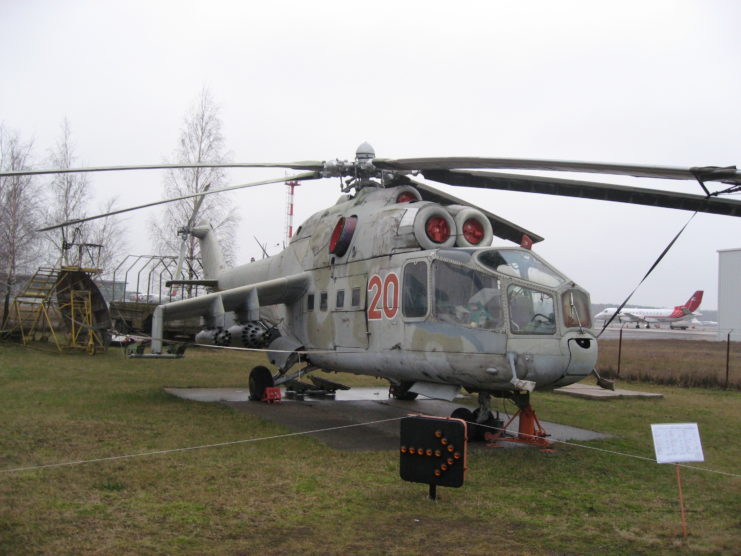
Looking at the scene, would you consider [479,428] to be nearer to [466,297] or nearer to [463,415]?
[463,415]

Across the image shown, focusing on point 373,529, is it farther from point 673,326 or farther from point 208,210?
point 673,326

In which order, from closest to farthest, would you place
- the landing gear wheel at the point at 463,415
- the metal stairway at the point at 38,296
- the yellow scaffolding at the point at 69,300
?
1. the landing gear wheel at the point at 463,415
2. the yellow scaffolding at the point at 69,300
3. the metal stairway at the point at 38,296

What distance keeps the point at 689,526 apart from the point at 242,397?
9.85m

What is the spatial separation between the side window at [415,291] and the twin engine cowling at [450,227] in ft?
1.57

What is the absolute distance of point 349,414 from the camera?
481 inches

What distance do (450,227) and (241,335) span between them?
4354mm

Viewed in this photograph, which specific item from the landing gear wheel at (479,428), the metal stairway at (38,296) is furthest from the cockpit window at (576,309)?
the metal stairway at (38,296)

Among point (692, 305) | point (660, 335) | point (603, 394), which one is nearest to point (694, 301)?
point (692, 305)

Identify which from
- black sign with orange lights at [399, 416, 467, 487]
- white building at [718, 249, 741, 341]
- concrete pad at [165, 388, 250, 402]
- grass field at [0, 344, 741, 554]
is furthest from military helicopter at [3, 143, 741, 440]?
white building at [718, 249, 741, 341]

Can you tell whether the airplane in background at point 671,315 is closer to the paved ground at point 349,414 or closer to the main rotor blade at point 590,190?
the paved ground at point 349,414

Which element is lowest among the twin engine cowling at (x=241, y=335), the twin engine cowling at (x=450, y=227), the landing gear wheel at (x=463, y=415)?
the landing gear wheel at (x=463, y=415)

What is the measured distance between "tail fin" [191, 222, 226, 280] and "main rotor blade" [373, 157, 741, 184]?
8.23 m

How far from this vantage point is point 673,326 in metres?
85.8

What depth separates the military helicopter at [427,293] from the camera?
8.23m
